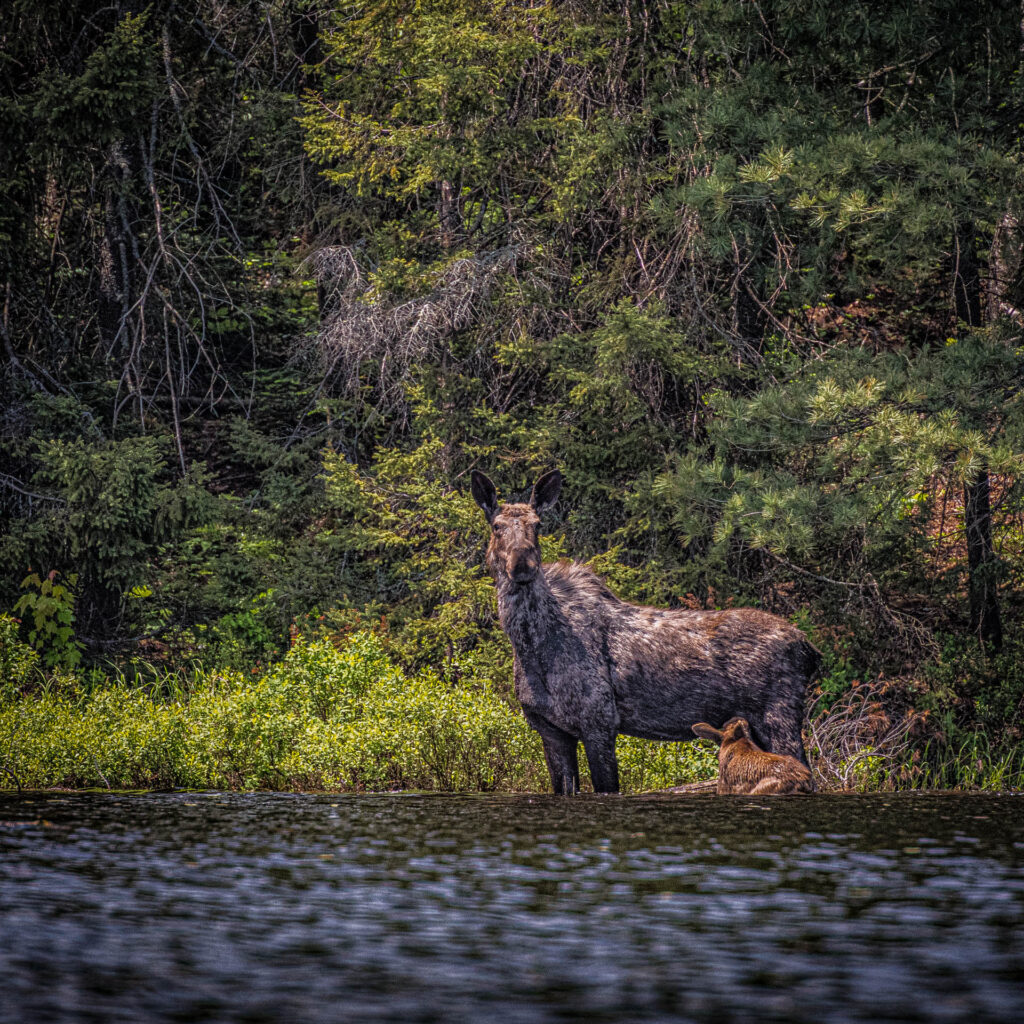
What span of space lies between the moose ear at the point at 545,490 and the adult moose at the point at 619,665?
0.03 ft

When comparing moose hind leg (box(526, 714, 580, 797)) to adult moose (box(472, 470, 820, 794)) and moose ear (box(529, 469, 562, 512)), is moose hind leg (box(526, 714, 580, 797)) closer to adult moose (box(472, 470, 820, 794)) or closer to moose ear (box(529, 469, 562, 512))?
adult moose (box(472, 470, 820, 794))

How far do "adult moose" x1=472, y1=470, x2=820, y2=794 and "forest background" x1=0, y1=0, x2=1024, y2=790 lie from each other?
1417mm

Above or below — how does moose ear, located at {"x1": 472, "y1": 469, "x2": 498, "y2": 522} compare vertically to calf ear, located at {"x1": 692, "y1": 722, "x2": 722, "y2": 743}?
above

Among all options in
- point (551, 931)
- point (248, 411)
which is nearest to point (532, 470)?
point (248, 411)

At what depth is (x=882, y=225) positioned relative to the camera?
1222cm

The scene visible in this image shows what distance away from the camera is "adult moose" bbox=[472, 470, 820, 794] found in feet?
32.1

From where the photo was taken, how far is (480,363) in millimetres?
17438

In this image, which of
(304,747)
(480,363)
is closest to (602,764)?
(304,747)

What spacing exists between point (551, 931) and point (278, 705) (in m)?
8.72

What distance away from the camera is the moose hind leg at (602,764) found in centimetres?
971

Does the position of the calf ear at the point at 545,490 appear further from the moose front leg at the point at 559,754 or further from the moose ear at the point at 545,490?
the moose front leg at the point at 559,754

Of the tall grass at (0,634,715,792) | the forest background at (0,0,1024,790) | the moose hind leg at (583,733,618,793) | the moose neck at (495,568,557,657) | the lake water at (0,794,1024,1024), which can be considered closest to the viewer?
the lake water at (0,794,1024,1024)

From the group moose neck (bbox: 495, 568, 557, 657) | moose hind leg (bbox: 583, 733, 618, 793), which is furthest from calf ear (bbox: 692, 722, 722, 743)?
moose neck (bbox: 495, 568, 557, 657)

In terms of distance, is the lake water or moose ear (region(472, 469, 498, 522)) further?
moose ear (region(472, 469, 498, 522))
